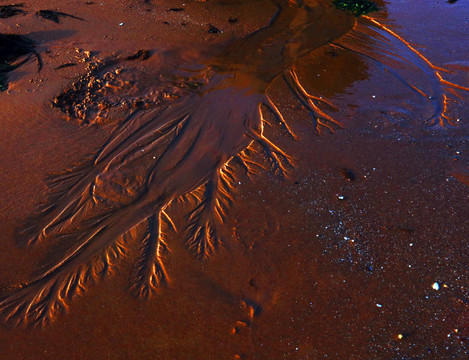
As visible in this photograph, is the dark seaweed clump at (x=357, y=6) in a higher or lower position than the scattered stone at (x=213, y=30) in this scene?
higher

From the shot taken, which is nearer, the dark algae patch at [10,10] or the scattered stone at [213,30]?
the scattered stone at [213,30]

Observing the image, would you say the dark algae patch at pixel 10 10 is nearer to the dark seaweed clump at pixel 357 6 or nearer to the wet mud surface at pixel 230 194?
the wet mud surface at pixel 230 194

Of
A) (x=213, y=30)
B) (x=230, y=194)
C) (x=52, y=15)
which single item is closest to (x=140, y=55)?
(x=213, y=30)

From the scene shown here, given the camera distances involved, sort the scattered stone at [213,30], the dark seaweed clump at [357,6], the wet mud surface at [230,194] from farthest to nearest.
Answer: the dark seaweed clump at [357,6], the scattered stone at [213,30], the wet mud surface at [230,194]

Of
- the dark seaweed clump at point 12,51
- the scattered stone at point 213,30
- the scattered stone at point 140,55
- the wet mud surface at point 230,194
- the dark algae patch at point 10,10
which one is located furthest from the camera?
the dark algae patch at point 10,10

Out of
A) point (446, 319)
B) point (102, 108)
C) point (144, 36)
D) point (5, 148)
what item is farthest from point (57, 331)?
point (144, 36)

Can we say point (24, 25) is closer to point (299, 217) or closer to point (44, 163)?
point (44, 163)

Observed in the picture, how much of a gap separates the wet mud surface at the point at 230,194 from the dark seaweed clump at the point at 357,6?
1.56 metres

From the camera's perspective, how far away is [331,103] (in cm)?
582

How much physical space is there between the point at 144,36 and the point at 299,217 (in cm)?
581

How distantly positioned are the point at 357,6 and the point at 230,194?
7.45 metres

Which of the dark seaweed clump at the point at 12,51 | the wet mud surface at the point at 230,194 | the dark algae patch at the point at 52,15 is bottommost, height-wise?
the wet mud surface at the point at 230,194

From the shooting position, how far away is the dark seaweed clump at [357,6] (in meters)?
8.31

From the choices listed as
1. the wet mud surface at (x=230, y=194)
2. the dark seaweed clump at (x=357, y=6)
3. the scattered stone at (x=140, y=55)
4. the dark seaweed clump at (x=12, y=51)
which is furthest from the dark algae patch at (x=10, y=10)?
the dark seaweed clump at (x=357, y=6)
